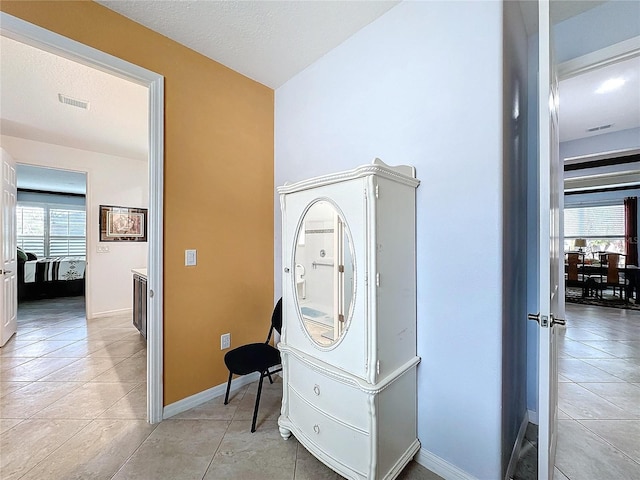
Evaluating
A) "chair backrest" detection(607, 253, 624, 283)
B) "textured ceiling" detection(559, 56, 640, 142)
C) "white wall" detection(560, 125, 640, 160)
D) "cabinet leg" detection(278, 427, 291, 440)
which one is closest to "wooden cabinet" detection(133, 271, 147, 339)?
"cabinet leg" detection(278, 427, 291, 440)

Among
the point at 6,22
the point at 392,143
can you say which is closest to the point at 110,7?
the point at 6,22

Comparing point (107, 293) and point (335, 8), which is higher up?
point (335, 8)

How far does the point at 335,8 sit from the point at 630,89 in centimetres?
292

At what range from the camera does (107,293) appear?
4.52 meters

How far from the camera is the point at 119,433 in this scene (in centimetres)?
175

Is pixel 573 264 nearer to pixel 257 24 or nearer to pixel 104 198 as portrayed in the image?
pixel 257 24

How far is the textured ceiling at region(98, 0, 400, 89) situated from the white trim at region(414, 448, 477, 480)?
2600 mm

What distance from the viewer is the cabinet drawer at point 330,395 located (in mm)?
1291

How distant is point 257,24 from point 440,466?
2822 millimetres

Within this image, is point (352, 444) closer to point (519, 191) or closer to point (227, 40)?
point (519, 191)

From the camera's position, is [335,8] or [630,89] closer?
[335,8]

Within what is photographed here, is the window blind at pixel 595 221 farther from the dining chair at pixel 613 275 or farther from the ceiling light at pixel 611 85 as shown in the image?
the ceiling light at pixel 611 85

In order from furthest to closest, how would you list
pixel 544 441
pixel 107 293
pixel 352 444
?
1. pixel 107 293
2. pixel 352 444
3. pixel 544 441

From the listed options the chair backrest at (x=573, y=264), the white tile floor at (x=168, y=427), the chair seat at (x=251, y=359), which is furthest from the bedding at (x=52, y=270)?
the chair backrest at (x=573, y=264)
